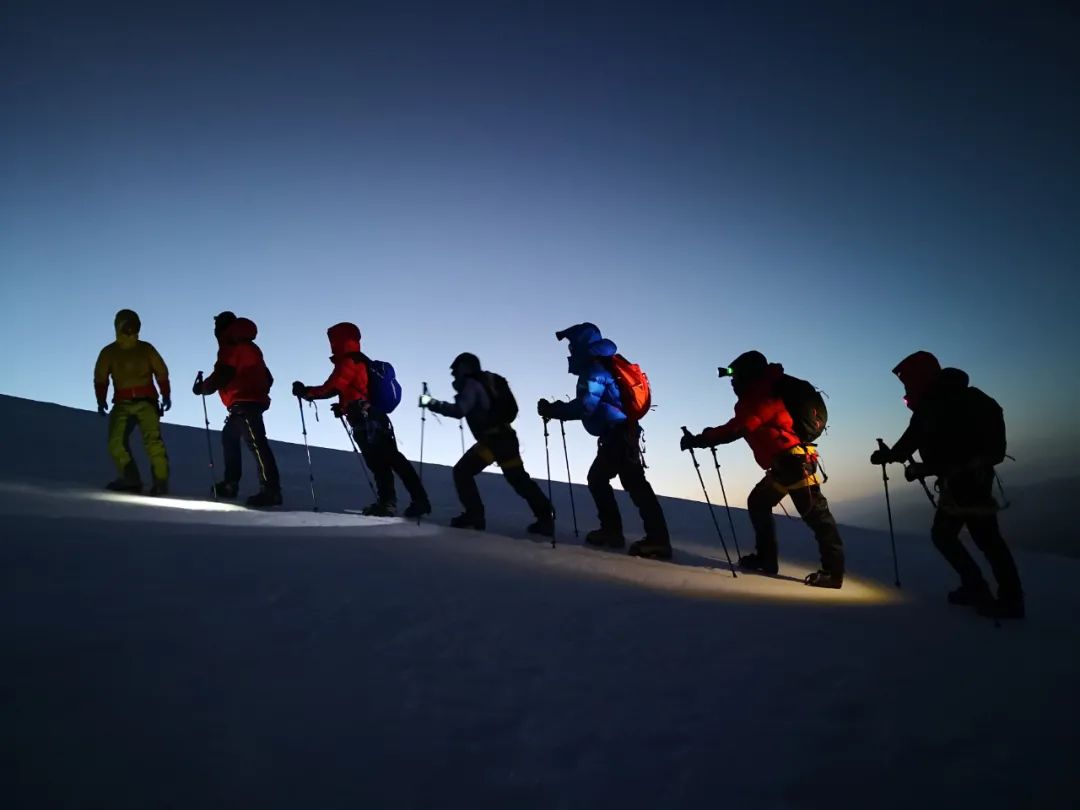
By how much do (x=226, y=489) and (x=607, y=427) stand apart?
17.1 ft

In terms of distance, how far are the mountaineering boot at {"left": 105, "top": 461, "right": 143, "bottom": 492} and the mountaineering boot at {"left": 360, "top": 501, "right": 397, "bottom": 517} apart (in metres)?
2.84

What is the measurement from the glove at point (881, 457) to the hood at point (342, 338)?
601 cm

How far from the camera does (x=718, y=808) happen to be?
218 cm

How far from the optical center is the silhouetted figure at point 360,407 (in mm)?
8023

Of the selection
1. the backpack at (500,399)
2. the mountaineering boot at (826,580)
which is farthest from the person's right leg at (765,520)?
the backpack at (500,399)

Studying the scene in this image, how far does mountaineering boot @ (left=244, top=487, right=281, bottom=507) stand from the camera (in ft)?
26.4

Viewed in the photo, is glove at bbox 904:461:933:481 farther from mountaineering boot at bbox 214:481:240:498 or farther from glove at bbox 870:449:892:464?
mountaineering boot at bbox 214:481:240:498

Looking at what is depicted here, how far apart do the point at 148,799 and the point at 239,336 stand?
726 cm

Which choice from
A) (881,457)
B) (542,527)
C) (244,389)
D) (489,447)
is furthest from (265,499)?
(881,457)

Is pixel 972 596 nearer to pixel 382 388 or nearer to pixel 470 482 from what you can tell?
pixel 470 482

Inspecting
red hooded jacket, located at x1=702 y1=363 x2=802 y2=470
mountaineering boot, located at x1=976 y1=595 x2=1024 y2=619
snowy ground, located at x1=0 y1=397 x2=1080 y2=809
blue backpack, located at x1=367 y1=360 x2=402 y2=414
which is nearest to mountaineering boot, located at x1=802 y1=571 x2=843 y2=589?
snowy ground, located at x1=0 y1=397 x2=1080 y2=809

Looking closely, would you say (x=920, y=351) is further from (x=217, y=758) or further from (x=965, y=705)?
(x=217, y=758)

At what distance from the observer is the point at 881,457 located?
6082mm

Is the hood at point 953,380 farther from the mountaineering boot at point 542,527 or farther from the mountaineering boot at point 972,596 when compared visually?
the mountaineering boot at point 542,527
